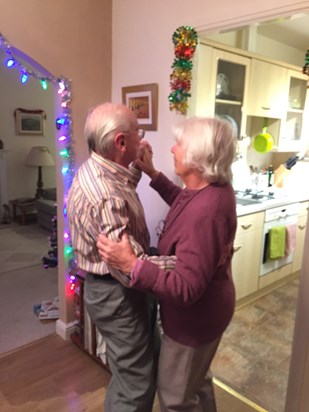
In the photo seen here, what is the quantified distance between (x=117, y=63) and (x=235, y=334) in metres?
2.17

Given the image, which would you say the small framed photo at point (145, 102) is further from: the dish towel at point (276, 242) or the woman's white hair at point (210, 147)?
the dish towel at point (276, 242)

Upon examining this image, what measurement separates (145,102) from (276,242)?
1.79m

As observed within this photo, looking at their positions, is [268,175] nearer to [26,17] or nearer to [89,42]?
[89,42]

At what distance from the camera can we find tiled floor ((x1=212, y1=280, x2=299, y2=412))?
2.16 m

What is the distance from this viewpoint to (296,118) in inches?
150

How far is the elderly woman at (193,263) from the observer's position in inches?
43.9

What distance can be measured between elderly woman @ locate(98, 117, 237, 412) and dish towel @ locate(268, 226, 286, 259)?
1974mm

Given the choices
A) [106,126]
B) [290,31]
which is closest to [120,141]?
[106,126]

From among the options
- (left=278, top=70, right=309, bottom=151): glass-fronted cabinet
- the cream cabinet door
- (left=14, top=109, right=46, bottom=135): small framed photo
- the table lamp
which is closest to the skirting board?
the cream cabinet door

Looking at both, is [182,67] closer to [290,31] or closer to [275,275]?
[290,31]

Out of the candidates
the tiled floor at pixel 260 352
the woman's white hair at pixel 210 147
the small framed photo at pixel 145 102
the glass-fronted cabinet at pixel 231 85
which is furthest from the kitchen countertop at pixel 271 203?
the woman's white hair at pixel 210 147

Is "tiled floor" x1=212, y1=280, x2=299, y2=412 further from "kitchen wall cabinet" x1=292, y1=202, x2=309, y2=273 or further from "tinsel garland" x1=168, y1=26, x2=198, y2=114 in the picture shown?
"tinsel garland" x1=168, y1=26, x2=198, y2=114

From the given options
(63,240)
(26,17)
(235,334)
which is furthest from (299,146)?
(26,17)

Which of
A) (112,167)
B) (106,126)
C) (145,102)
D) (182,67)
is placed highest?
→ (182,67)
